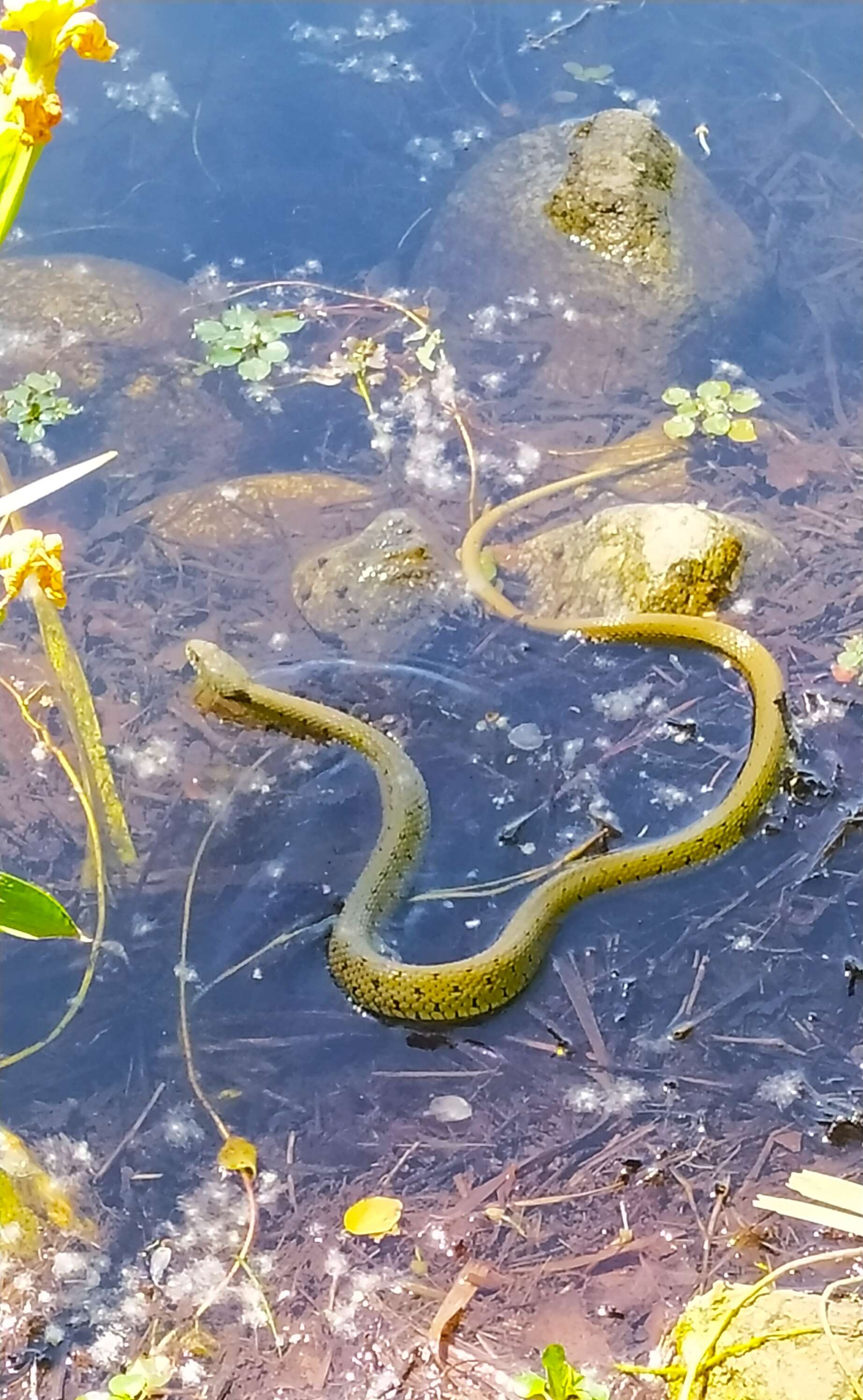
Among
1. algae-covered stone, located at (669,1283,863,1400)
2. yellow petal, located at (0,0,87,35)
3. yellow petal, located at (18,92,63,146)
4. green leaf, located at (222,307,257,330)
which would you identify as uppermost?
yellow petal, located at (0,0,87,35)

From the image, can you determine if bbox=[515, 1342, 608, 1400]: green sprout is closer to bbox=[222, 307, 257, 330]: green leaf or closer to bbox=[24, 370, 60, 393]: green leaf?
bbox=[24, 370, 60, 393]: green leaf

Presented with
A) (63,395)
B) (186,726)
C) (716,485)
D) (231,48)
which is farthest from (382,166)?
(186,726)

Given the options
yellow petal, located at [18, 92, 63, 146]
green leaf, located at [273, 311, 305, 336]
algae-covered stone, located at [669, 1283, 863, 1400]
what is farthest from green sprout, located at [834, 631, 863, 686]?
yellow petal, located at [18, 92, 63, 146]

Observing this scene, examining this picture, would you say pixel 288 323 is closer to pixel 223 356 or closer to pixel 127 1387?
pixel 223 356

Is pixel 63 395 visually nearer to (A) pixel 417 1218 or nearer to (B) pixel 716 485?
(B) pixel 716 485

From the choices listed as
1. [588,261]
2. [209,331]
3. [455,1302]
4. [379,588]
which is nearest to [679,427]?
[588,261]
